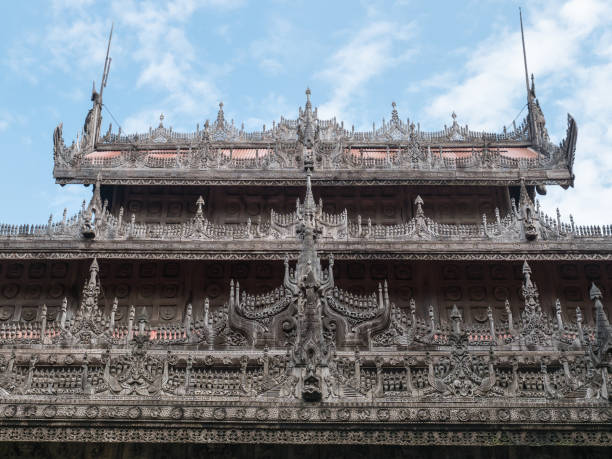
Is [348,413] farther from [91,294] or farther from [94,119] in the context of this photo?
[94,119]

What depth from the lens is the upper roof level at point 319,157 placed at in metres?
22.9

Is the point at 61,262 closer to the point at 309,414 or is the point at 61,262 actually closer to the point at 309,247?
the point at 309,247

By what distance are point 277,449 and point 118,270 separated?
1118 centimetres

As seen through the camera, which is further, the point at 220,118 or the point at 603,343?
the point at 220,118

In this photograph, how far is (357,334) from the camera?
651 inches

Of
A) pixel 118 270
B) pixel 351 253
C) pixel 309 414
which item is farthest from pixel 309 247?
pixel 118 270

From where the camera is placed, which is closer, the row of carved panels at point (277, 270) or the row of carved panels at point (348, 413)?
the row of carved panels at point (348, 413)

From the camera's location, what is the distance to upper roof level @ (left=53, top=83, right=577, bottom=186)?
75.0ft

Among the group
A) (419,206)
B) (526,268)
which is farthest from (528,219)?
(419,206)

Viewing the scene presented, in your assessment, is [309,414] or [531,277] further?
[531,277]

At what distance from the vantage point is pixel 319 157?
2350 cm

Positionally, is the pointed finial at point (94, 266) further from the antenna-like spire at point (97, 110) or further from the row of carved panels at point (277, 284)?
the antenna-like spire at point (97, 110)

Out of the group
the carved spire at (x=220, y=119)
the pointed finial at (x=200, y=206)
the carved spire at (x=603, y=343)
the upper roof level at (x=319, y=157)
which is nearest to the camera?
the carved spire at (x=603, y=343)

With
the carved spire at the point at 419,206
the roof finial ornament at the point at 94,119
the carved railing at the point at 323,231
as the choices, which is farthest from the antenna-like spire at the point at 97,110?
the carved spire at the point at 419,206
